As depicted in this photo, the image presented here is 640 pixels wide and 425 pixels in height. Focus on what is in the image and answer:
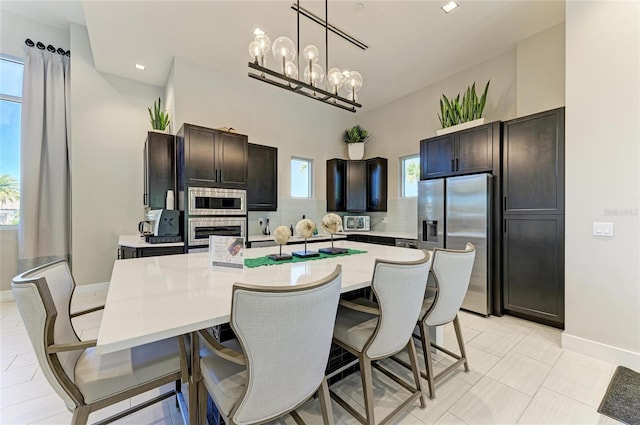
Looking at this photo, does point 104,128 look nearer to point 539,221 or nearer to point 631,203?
point 539,221

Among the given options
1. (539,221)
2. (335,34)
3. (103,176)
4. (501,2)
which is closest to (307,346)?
(539,221)

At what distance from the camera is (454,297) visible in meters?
1.81

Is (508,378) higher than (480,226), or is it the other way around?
(480,226)

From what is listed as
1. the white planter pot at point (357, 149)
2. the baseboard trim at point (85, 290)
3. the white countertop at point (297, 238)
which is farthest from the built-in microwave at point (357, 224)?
the baseboard trim at point (85, 290)

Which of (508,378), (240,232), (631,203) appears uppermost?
(631,203)

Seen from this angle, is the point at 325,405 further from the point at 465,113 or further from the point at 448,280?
the point at 465,113

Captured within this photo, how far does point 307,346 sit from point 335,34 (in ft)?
11.3

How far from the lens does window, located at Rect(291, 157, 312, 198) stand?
502 centimetres

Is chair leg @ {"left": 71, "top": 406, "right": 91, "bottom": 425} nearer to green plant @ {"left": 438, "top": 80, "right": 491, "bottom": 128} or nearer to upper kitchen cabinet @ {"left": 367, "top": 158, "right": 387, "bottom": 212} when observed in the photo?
green plant @ {"left": 438, "top": 80, "right": 491, "bottom": 128}

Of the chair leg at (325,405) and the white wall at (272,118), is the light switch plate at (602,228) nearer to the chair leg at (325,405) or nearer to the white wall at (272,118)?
the chair leg at (325,405)

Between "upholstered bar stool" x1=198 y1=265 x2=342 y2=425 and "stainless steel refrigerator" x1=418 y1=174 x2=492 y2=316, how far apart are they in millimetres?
2837

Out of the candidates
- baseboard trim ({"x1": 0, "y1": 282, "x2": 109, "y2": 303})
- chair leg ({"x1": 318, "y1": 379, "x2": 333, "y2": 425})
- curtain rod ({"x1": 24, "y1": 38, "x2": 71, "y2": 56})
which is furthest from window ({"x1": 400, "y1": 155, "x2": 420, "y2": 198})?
curtain rod ({"x1": 24, "y1": 38, "x2": 71, "y2": 56})

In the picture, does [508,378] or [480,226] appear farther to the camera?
[480,226]

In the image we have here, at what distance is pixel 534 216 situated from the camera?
291cm
